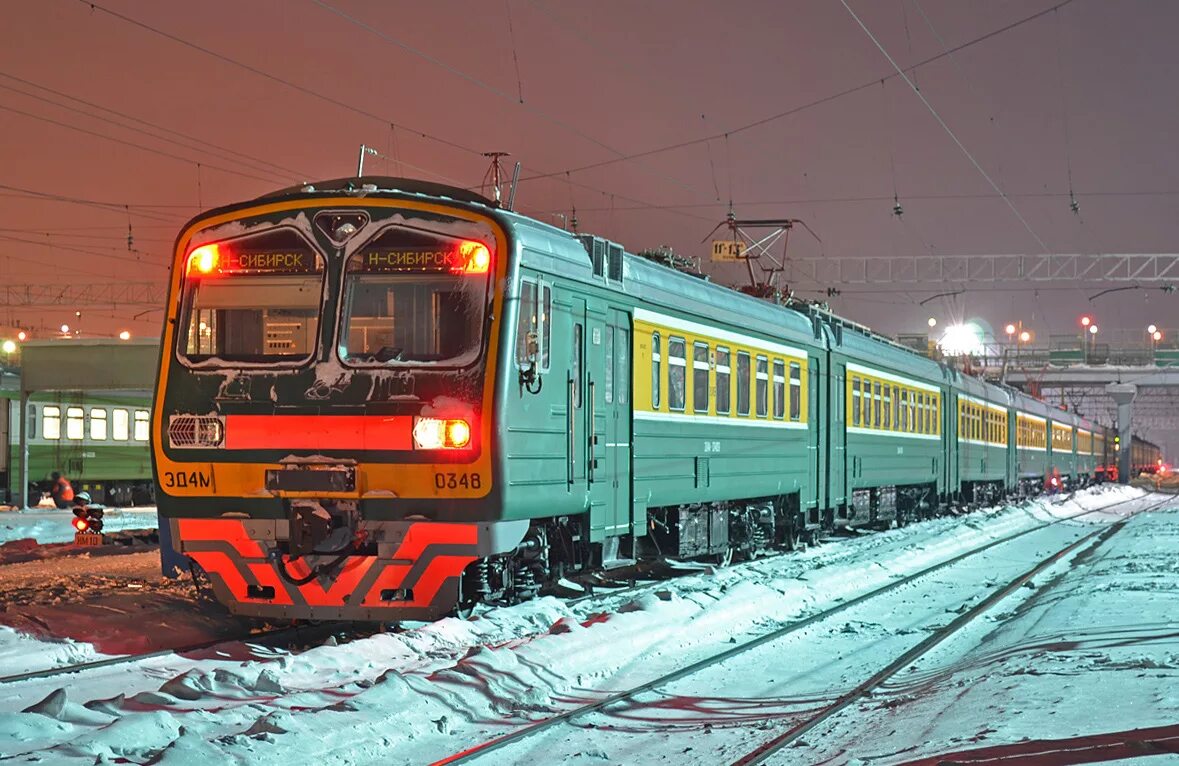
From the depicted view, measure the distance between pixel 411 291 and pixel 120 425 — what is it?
33.4m

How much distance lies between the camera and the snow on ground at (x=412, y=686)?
763cm

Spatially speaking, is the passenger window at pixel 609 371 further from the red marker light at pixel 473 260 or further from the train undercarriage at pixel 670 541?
the red marker light at pixel 473 260

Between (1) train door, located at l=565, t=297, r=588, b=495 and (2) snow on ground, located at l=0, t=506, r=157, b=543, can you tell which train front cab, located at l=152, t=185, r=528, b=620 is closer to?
(1) train door, located at l=565, t=297, r=588, b=495

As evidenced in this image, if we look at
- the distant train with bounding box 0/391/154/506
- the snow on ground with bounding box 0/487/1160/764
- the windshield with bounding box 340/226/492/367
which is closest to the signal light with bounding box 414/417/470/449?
the windshield with bounding box 340/226/492/367

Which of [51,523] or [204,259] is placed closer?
[204,259]

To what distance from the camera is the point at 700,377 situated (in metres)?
16.8

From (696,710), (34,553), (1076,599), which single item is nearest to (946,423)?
(1076,599)

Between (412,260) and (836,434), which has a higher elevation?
(412,260)

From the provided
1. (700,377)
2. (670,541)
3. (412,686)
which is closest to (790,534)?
(670,541)

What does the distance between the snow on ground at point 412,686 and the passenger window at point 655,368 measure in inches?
78.5

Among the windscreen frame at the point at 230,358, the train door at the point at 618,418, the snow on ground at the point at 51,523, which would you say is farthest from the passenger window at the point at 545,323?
the snow on ground at the point at 51,523

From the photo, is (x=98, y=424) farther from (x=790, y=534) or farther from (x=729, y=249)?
(x=790, y=534)

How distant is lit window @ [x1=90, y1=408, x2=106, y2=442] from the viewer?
4109 cm

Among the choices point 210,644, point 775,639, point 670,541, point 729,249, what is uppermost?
point 729,249
